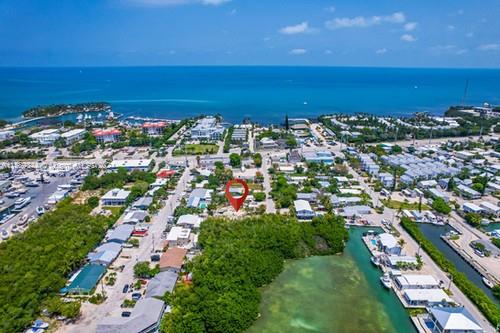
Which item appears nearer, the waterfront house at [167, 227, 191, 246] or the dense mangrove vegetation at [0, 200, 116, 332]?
the dense mangrove vegetation at [0, 200, 116, 332]

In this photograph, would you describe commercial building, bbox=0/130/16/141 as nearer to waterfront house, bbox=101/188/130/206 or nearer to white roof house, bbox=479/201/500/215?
waterfront house, bbox=101/188/130/206

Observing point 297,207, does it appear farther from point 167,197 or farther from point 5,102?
point 5,102

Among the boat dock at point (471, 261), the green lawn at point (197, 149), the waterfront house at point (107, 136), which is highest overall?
the waterfront house at point (107, 136)

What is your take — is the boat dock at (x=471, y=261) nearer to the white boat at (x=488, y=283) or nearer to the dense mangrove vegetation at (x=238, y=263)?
the white boat at (x=488, y=283)

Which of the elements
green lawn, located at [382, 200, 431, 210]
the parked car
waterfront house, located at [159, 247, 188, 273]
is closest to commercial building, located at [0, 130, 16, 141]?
waterfront house, located at [159, 247, 188, 273]

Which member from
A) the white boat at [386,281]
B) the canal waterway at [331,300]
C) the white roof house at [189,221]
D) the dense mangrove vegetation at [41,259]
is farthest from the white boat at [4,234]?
the white boat at [386,281]

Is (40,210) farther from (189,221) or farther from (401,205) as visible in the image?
(401,205)
